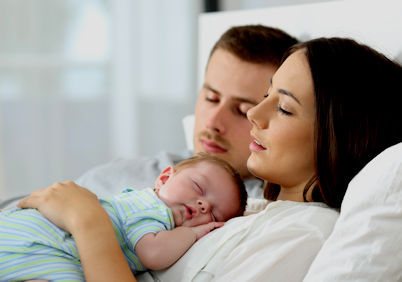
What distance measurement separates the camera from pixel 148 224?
131cm

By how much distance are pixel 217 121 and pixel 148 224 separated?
83 cm

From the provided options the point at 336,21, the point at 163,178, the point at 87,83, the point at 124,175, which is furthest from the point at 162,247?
the point at 87,83

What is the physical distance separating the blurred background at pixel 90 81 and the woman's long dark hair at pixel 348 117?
2.00m

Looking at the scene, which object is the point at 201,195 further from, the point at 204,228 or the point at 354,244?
the point at 354,244

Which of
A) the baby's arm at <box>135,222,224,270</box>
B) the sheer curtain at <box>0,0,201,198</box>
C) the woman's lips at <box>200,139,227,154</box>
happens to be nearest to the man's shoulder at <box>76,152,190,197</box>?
the woman's lips at <box>200,139,227,154</box>

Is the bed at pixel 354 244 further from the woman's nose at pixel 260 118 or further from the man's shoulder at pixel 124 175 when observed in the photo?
the man's shoulder at pixel 124 175

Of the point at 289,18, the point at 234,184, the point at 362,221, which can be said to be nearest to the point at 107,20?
the point at 289,18

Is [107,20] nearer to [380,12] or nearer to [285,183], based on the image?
[380,12]

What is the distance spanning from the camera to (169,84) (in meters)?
3.94

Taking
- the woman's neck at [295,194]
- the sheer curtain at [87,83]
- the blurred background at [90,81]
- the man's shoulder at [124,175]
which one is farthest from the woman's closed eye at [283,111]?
the sheer curtain at [87,83]

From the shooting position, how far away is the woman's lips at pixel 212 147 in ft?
6.91

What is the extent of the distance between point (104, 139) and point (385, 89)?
2622 millimetres

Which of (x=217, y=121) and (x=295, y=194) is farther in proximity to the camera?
(x=217, y=121)

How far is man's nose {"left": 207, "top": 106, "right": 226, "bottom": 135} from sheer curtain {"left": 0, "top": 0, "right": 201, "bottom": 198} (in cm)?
168
